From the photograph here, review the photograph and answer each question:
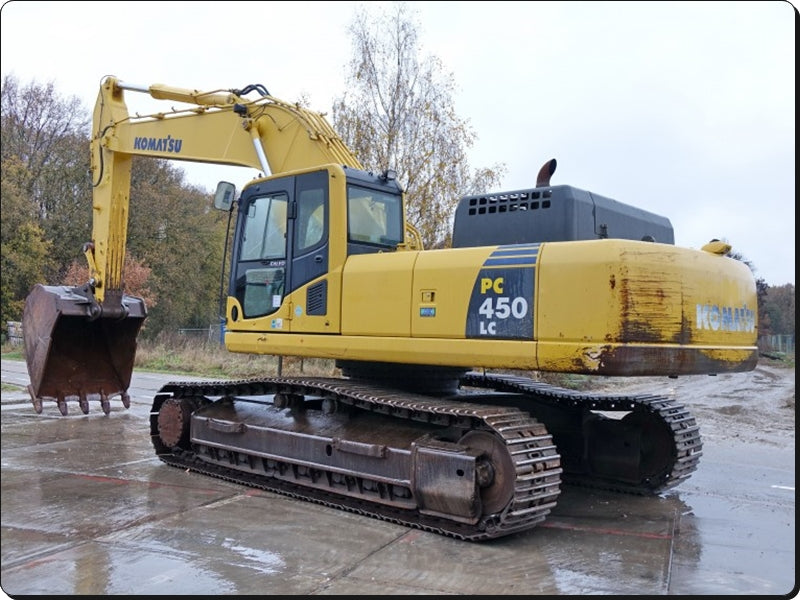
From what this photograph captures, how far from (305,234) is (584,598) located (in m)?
3.94

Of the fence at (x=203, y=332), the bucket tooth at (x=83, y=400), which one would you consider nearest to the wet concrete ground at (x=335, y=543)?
the bucket tooth at (x=83, y=400)

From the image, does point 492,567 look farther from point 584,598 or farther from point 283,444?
point 283,444

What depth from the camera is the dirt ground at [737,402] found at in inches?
445

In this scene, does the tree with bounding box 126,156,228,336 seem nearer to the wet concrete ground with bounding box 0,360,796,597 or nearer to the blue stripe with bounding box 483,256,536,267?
the wet concrete ground with bounding box 0,360,796,597

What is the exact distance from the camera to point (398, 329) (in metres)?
6.12

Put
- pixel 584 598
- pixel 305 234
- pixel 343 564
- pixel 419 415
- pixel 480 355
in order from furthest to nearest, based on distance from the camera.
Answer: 1. pixel 305 234
2. pixel 419 415
3. pixel 480 355
4. pixel 343 564
5. pixel 584 598

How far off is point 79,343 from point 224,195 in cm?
232

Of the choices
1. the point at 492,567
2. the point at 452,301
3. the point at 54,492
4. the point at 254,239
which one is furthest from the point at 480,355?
the point at 54,492

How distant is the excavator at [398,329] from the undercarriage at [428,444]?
2cm

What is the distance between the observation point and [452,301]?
5.82 m

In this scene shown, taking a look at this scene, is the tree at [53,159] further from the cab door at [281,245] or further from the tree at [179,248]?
the cab door at [281,245]

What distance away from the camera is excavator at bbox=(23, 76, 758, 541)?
531 centimetres

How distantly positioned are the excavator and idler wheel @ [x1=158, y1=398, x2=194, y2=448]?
0.10 feet

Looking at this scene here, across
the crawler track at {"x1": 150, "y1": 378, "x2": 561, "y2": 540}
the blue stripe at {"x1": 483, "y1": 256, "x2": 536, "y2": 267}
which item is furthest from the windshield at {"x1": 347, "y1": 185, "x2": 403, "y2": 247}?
the blue stripe at {"x1": 483, "y1": 256, "x2": 536, "y2": 267}
